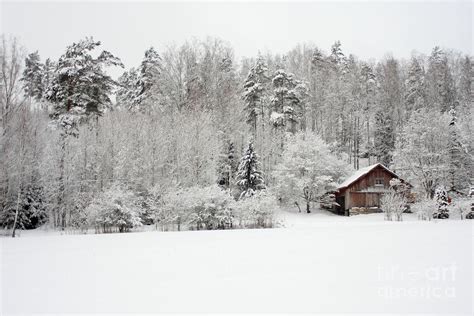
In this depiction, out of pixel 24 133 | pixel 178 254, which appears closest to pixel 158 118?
pixel 24 133

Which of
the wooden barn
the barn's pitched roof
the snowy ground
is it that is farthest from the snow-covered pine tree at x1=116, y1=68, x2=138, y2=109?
the wooden barn

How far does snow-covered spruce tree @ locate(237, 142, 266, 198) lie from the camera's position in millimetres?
28094

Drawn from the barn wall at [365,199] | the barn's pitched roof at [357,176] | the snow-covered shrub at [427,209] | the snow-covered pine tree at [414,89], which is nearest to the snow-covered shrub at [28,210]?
the barn's pitched roof at [357,176]

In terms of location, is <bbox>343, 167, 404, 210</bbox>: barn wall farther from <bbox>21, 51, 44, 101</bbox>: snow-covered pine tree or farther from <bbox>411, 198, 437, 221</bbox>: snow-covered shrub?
<bbox>21, 51, 44, 101</bbox>: snow-covered pine tree

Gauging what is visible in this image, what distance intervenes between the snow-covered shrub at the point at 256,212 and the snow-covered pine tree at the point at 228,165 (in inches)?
432

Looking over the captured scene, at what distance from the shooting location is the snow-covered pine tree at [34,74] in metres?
37.9

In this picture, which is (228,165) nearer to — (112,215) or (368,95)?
(112,215)

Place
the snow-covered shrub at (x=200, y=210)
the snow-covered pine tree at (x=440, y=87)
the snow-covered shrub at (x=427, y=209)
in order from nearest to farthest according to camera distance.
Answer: the snow-covered shrub at (x=200, y=210) → the snow-covered shrub at (x=427, y=209) → the snow-covered pine tree at (x=440, y=87)

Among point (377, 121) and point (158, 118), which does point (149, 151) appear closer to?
point (158, 118)

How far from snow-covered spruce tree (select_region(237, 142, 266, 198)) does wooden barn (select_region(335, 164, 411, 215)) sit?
368 inches

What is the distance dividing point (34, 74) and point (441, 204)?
156 ft

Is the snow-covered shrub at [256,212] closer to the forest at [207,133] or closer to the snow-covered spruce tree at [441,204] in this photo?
the forest at [207,133]

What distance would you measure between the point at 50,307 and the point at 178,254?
455 cm

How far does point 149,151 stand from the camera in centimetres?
2555
